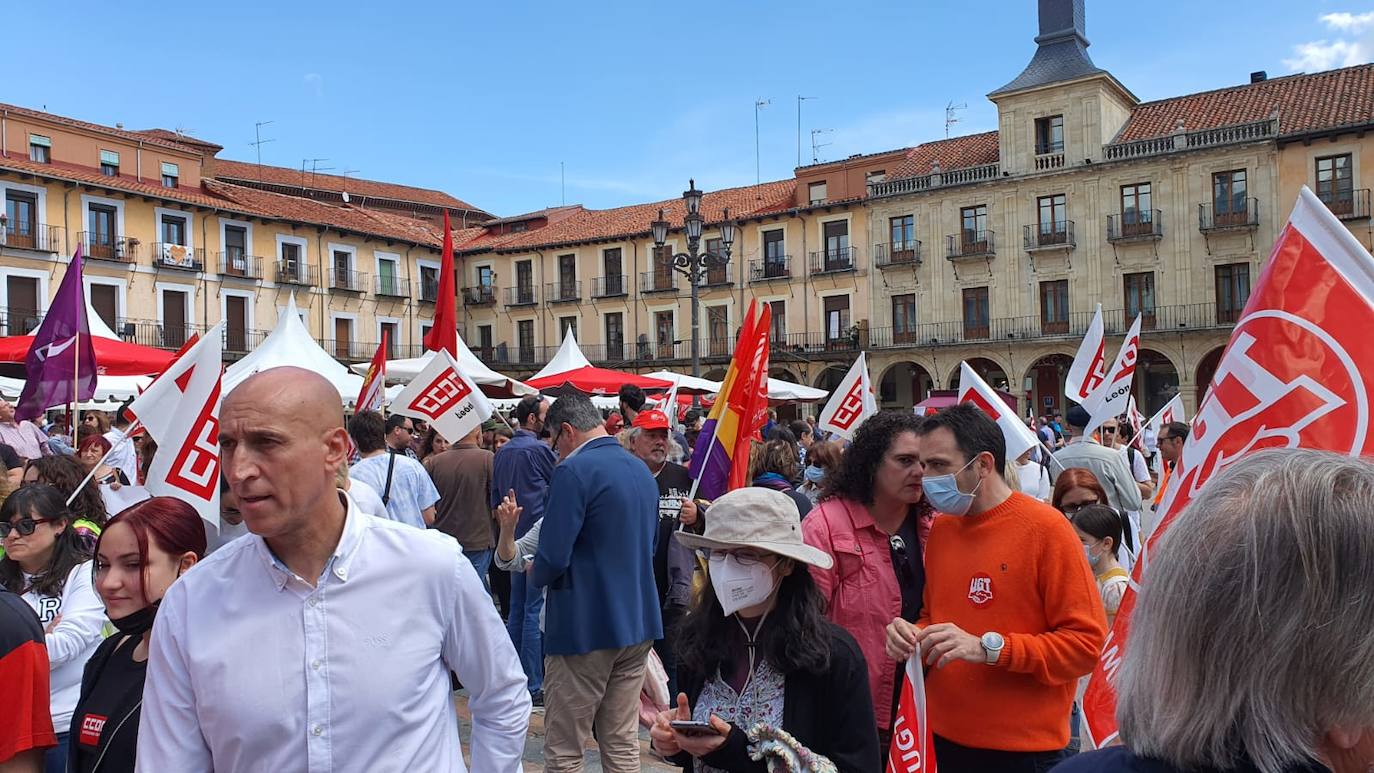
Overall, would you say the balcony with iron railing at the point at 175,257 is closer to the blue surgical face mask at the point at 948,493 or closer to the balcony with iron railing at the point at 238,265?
the balcony with iron railing at the point at 238,265

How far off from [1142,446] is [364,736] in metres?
15.0

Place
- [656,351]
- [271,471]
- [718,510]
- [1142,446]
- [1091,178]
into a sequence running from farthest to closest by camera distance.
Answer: [656,351]
[1091,178]
[1142,446]
[718,510]
[271,471]

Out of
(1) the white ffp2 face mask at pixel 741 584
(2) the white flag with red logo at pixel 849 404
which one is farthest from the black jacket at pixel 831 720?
(2) the white flag with red logo at pixel 849 404

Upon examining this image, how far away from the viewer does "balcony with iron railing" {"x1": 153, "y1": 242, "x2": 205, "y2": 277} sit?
34.1 metres

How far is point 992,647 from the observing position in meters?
2.83

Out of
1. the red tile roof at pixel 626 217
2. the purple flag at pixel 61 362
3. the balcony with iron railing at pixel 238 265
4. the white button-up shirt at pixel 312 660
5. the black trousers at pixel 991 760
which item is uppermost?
the red tile roof at pixel 626 217

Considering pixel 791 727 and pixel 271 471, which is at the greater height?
pixel 271 471

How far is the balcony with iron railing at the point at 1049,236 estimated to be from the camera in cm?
3359

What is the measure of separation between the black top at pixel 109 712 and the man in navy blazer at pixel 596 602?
6.28 ft

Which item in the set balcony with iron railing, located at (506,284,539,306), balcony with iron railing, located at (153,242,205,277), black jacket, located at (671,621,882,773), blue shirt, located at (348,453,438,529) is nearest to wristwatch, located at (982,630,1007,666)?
black jacket, located at (671,621,882,773)

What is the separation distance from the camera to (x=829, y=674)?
254 centimetres

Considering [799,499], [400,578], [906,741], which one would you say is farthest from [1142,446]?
[400,578]

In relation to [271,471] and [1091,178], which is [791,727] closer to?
[271,471]

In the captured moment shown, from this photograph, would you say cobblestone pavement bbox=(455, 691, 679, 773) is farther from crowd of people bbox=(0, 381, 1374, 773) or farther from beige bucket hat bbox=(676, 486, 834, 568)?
beige bucket hat bbox=(676, 486, 834, 568)
